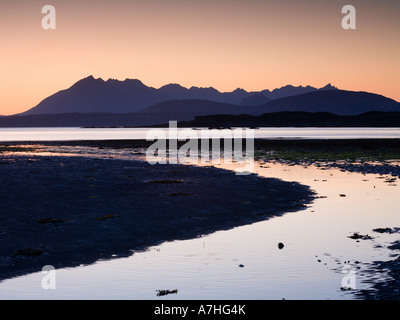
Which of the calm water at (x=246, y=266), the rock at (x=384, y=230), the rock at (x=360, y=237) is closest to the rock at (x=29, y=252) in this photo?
the calm water at (x=246, y=266)

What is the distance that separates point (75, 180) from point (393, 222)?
22.1 meters

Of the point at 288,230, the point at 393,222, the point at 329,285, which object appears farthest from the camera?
the point at 393,222

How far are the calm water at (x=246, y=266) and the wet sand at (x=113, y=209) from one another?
4.14ft

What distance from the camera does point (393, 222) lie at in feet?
71.3

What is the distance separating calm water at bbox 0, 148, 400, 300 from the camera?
40.9 feet

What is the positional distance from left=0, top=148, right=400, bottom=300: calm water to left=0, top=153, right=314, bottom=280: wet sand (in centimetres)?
126

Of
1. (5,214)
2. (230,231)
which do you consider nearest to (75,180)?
(5,214)

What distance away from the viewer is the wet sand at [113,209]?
55.4ft

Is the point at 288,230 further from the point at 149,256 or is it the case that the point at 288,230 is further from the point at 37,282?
the point at 37,282

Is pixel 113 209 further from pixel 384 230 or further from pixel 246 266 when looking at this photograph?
pixel 384 230

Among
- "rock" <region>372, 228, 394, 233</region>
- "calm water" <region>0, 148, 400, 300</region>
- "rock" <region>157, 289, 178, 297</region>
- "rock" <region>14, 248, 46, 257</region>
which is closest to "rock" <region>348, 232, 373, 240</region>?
"calm water" <region>0, 148, 400, 300</region>
